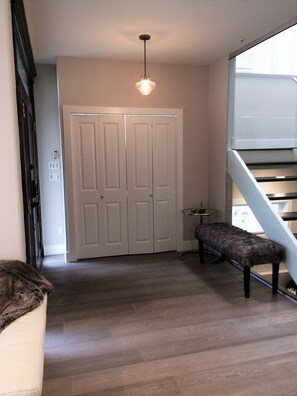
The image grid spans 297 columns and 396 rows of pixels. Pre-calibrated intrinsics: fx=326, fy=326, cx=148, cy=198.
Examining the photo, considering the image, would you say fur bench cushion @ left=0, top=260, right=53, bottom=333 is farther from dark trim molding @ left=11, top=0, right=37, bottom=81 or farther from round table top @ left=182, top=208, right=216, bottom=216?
round table top @ left=182, top=208, right=216, bottom=216

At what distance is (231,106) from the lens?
14.1 feet

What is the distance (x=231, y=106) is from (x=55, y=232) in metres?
3.02

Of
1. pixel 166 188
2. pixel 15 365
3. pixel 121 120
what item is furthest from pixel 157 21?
pixel 15 365

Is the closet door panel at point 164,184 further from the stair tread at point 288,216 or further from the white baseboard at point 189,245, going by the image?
the stair tread at point 288,216

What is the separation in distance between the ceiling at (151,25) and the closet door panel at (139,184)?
977 mm

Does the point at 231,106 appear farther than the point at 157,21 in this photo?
Yes

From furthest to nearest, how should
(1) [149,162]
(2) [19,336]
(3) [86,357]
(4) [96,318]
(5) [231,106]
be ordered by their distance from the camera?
(1) [149,162], (5) [231,106], (4) [96,318], (3) [86,357], (2) [19,336]

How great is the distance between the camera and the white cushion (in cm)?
117

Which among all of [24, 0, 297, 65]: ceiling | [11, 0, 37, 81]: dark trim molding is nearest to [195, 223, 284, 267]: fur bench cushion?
[24, 0, 297, 65]: ceiling

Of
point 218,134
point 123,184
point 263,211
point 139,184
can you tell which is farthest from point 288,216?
point 123,184

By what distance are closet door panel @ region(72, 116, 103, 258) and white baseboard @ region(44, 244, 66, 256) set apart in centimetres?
36

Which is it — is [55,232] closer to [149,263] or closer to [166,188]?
[149,263]

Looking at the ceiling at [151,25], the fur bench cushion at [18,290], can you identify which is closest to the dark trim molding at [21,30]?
the ceiling at [151,25]

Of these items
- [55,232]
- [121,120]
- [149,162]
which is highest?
[121,120]
